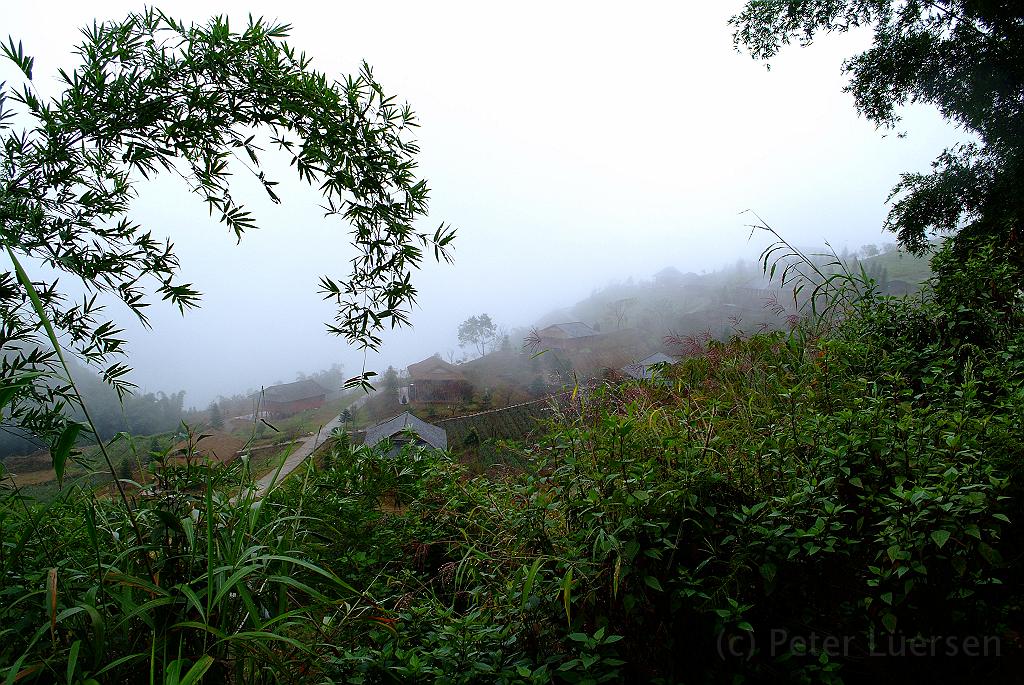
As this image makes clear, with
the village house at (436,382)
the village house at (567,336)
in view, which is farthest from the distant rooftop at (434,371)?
the village house at (567,336)

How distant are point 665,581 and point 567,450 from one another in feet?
1.37

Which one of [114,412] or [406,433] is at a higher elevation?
[114,412]

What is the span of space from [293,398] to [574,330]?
133cm

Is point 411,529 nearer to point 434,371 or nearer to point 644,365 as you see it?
point 434,371

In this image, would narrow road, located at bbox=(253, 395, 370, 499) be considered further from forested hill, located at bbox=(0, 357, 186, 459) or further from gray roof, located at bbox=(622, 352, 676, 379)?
gray roof, located at bbox=(622, 352, 676, 379)

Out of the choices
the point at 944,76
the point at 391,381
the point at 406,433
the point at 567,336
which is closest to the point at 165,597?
the point at 406,433

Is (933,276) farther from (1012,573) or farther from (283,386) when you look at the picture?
(283,386)

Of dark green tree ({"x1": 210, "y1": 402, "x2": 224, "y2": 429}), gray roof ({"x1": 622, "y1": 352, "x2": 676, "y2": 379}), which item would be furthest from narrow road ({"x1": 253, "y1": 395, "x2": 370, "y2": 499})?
gray roof ({"x1": 622, "y1": 352, "x2": 676, "y2": 379})

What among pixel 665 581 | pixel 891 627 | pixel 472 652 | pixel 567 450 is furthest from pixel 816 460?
pixel 472 652

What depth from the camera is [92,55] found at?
1196mm

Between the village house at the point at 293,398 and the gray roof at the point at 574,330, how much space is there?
3.41 feet

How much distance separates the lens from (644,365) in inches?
108

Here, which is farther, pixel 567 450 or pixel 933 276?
pixel 933 276

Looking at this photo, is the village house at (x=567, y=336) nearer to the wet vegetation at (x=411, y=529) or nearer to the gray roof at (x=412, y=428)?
the gray roof at (x=412, y=428)
